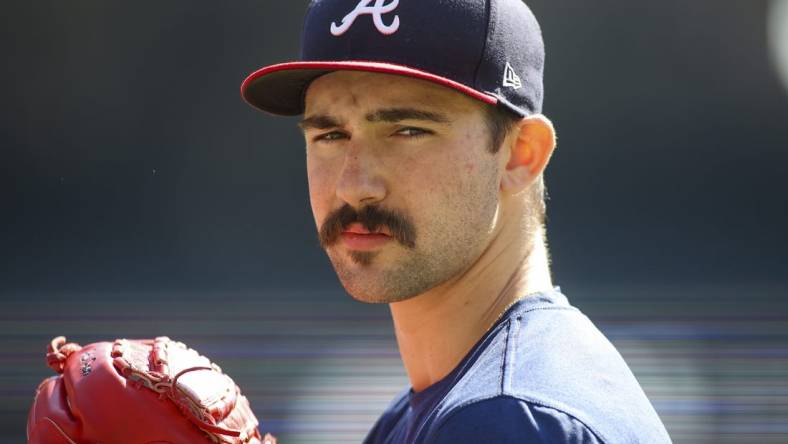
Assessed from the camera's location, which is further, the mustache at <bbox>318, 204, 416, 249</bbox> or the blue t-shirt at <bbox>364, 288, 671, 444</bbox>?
the mustache at <bbox>318, 204, 416, 249</bbox>

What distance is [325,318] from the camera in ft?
17.7

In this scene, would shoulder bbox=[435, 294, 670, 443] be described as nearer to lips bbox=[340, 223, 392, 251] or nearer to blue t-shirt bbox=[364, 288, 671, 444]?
blue t-shirt bbox=[364, 288, 671, 444]

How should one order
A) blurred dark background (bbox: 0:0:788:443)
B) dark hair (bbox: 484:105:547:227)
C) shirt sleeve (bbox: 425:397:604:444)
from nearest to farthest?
shirt sleeve (bbox: 425:397:604:444) < dark hair (bbox: 484:105:547:227) < blurred dark background (bbox: 0:0:788:443)

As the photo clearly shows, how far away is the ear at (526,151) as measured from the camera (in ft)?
5.62

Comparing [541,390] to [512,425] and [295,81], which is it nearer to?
[512,425]

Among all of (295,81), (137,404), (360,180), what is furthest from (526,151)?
(137,404)

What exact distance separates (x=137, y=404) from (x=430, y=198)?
0.61 m

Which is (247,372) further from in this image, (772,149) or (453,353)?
(453,353)

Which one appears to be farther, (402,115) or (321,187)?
(321,187)

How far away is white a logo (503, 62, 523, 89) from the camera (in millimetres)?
1632

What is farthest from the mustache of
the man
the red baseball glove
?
the red baseball glove

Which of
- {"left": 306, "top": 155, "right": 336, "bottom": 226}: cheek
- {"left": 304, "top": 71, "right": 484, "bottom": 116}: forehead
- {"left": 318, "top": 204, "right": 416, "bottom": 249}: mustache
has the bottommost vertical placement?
{"left": 318, "top": 204, "right": 416, "bottom": 249}: mustache

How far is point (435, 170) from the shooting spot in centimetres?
162

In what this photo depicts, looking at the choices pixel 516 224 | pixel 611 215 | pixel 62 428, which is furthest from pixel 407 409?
pixel 611 215
